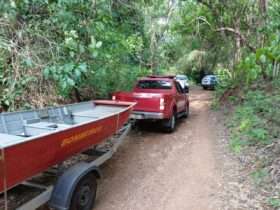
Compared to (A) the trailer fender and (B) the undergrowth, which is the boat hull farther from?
(B) the undergrowth

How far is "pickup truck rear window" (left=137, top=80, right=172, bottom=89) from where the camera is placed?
30.5 feet

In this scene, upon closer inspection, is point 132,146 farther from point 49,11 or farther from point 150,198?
point 49,11

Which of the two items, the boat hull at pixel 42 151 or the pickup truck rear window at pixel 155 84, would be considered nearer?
the boat hull at pixel 42 151

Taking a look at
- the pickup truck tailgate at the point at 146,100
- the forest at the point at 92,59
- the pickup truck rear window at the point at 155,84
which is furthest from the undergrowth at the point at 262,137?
the pickup truck rear window at the point at 155,84

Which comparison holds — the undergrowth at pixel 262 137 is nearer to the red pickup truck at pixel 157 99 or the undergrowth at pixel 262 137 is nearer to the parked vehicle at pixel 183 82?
the red pickup truck at pixel 157 99

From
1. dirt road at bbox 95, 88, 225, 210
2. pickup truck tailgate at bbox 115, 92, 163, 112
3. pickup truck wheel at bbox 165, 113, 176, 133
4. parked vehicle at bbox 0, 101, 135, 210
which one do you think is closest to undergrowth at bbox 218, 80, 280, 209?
dirt road at bbox 95, 88, 225, 210

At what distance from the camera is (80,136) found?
4.14 meters

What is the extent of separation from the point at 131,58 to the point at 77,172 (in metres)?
11.8

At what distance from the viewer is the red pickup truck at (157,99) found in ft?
26.3

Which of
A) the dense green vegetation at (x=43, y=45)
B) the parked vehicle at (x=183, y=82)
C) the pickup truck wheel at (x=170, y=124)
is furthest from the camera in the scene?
the parked vehicle at (x=183, y=82)

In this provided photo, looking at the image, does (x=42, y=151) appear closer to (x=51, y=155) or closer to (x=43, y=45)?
(x=51, y=155)

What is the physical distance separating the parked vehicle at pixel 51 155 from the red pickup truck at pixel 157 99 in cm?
247

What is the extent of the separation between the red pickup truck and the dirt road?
0.69 meters

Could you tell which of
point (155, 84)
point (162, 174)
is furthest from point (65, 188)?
point (155, 84)
